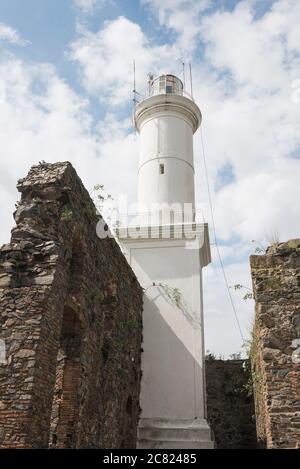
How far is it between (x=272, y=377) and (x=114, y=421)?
3.78 meters

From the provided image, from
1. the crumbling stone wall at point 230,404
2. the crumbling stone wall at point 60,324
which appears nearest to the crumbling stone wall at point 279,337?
the crumbling stone wall at point 60,324

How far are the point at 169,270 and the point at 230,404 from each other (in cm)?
450

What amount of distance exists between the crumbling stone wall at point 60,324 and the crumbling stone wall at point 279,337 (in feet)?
9.39

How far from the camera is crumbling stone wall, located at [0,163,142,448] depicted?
5988 mm

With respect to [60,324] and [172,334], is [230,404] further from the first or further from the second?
[60,324]

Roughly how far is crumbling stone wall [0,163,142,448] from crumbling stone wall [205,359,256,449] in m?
4.54

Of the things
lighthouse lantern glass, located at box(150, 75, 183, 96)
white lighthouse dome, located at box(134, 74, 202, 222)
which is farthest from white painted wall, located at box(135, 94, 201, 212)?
lighthouse lantern glass, located at box(150, 75, 183, 96)

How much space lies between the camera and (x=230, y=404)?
45.9 ft

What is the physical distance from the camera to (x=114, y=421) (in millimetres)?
9305

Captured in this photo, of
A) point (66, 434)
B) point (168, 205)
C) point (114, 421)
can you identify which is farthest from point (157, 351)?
point (66, 434)

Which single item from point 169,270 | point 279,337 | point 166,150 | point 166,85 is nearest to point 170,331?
point 169,270
